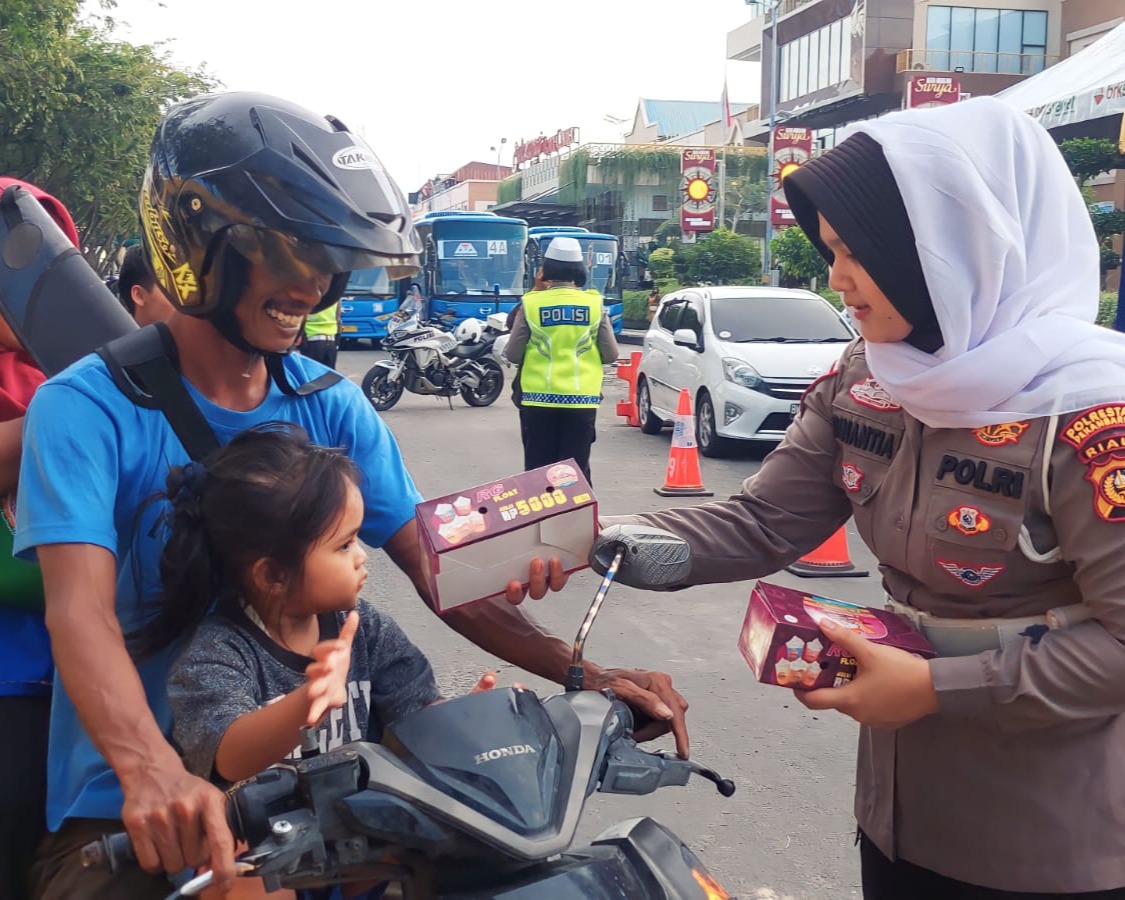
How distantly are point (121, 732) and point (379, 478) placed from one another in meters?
0.67

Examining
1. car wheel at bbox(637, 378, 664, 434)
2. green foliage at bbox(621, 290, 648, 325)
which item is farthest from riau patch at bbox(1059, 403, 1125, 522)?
green foliage at bbox(621, 290, 648, 325)

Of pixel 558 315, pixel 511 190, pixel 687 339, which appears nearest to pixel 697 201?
pixel 687 339

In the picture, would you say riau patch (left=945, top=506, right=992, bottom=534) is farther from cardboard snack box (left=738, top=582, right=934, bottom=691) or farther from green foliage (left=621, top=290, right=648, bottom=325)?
green foliage (left=621, top=290, right=648, bottom=325)

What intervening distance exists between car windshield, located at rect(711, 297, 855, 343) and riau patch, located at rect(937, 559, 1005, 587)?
9.79m

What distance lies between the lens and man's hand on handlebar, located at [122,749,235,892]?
4.37ft

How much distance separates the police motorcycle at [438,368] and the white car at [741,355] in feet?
11.9

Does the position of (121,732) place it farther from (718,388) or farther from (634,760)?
(718,388)

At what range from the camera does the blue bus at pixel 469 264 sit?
2455 cm

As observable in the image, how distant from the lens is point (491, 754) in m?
1.39

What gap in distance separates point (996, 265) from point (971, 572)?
1.61 feet

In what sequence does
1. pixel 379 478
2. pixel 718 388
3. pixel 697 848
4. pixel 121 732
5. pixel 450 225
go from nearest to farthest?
pixel 121 732 → pixel 379 478 → pixel 697 848 → pixel 718 388 → pixel 450 225

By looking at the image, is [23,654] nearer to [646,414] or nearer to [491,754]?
[491,754]

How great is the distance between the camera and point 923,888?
6.69 feet

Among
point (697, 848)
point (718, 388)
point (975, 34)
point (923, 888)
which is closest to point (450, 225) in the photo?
point (718, 388)
